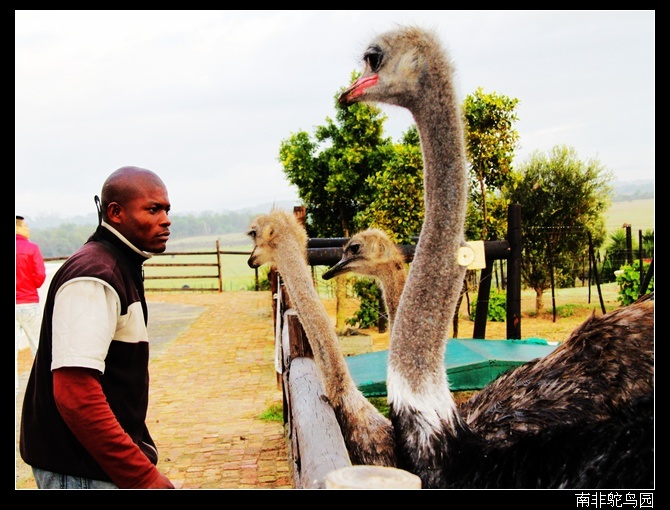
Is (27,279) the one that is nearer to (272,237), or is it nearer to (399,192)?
(272,237)

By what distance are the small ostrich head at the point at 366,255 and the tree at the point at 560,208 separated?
1049mm

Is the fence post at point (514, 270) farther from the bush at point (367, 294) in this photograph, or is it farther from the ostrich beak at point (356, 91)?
the ostrich beak at point (356, 91)

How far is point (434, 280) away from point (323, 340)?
0.53 m

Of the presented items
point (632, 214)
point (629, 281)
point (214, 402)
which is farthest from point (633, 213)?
point (214, 402)

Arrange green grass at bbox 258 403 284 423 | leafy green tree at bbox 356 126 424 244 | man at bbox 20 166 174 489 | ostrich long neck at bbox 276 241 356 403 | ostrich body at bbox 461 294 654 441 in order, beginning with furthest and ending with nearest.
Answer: green grass at bbox 258 403 284 423 → leafy green tree at bbox 356 126 424 244 → ostrich long neck at bbox 276 241 356 403 → ostrich body at bbox 461 294 654 441 → man at bbox 20 166 174 489

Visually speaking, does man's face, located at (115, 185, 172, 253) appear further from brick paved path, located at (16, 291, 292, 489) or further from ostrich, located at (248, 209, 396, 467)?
brick paved path, located at (16, 291, 292, 489)

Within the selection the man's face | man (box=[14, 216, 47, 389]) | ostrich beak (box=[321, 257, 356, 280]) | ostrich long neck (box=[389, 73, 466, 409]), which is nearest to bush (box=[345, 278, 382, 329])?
ostrich beak (box=[321, 257, 356, 280])

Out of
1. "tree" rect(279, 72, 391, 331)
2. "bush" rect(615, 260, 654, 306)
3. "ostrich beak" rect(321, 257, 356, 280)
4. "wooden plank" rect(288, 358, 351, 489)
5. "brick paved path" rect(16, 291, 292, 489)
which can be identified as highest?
"tree" rect(279, 72, 391, 331)

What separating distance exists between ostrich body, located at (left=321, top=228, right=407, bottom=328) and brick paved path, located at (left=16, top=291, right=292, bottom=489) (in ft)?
5.77

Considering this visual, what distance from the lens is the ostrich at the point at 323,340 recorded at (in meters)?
1.84

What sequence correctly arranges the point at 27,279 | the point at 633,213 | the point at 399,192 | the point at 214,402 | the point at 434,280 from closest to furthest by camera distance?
the point at 434,280
the point at 399,192
the point at 633,213
the point at 27,279
the point at 214,402

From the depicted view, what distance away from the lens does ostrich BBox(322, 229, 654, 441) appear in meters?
1.74

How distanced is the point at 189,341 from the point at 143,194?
23.1 ft

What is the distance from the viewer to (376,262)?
226cm
